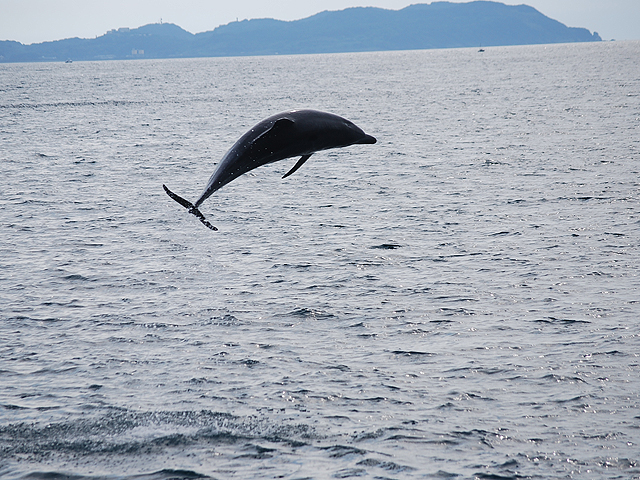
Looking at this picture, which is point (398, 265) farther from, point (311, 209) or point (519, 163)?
point (519, 163)

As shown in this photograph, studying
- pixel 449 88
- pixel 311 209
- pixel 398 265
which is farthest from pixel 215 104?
pixel 398 265

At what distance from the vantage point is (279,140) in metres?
10.5

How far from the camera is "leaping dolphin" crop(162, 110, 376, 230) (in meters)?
10.3

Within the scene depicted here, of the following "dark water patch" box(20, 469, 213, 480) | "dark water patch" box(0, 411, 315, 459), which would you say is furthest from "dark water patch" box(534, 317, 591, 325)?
"dark water patch" box(20, 469, 213, 480)

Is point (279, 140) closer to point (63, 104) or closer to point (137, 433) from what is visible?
point (137, 433)

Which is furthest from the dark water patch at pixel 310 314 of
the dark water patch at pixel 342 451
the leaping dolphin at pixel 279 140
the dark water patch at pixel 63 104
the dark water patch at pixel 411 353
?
the dark water patch at pixel 63 104

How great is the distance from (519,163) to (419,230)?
73.6 ft

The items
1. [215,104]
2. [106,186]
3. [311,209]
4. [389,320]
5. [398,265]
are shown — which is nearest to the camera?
[389,320]

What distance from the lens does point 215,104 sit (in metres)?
136

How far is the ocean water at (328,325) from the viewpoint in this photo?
17.0 m

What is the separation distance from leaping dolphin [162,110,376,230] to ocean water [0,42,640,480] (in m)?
8.33

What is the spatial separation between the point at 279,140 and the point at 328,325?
47.3 feet

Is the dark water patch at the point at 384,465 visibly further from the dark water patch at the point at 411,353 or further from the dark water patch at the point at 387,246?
the dark water patch at the point at 387,246

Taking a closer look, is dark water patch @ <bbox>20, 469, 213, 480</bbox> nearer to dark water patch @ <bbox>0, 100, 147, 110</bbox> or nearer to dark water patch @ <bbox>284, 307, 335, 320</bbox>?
dark water patch @ <bbox>284, 307, 335, 320</bbox>
